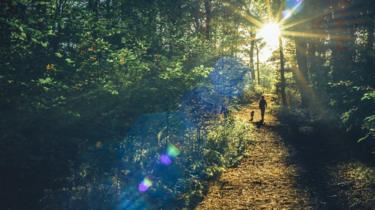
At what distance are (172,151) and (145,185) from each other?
1763mm

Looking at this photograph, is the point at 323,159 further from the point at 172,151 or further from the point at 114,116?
the point at 114,116

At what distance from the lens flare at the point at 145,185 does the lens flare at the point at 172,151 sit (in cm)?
133

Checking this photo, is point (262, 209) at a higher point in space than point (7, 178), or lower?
lower

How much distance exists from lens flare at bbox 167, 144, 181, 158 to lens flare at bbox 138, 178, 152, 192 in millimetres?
1330

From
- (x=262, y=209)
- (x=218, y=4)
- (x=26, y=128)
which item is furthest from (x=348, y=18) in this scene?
(x=26, y=128)

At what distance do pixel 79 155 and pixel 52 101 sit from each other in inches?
55.9

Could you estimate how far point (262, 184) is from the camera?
1182 centimetres

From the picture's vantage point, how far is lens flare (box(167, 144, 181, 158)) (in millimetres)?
10852

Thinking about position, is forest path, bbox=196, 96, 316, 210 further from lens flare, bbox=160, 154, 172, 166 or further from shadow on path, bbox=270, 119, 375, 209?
lens flare, bbox=160, 154, 172, 166

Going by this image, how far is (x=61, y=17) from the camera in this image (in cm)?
714

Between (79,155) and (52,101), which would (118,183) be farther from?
(52,101)

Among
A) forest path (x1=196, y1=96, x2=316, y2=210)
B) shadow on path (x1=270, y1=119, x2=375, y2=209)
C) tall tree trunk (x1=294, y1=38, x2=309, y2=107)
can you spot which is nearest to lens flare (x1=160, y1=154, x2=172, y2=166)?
forest path (x1=196, y1=96, x2=316, y2=210)

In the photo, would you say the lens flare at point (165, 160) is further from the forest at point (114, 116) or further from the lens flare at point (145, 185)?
the lens flare at point (145, 185)

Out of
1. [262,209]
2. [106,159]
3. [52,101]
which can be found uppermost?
[52,101]
